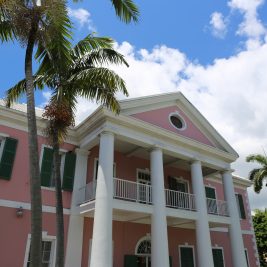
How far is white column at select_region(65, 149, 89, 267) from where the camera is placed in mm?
11117

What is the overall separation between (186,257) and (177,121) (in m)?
6.96

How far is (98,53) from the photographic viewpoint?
9945 millimetres

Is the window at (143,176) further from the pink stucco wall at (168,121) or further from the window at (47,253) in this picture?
the window at (47,253)

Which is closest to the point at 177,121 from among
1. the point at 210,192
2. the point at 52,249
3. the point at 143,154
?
the point at 143,154

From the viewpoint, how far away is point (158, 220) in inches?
442

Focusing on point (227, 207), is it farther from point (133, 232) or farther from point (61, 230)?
point (61, 230)

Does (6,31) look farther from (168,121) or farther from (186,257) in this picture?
(186,257)

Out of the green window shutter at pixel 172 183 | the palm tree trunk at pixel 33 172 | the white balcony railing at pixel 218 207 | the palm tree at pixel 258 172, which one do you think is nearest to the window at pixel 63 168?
the palm tree trunk at pixel 33 172

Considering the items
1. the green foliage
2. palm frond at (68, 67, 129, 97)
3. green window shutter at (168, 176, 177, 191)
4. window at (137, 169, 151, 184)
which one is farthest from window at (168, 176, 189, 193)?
the green foliage

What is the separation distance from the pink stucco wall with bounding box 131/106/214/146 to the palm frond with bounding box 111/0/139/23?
15.6 ft

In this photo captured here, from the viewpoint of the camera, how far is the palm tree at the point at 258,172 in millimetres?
22525

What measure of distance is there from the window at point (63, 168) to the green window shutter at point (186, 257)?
686 centimetres

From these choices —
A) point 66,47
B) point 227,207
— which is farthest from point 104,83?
point 227,207

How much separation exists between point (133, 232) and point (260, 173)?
45.3 feet
